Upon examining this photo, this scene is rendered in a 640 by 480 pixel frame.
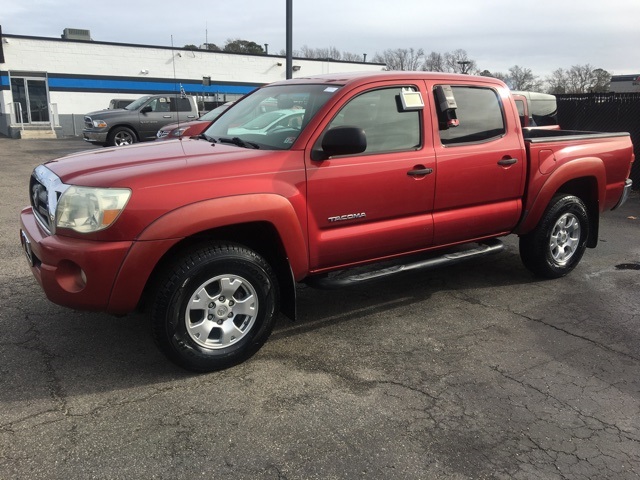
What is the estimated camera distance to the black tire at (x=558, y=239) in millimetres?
5141

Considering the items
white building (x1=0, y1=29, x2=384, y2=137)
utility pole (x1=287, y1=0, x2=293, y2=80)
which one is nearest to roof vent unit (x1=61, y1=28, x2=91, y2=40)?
white building (x1=0, y1=29, x2=384, y2=137)

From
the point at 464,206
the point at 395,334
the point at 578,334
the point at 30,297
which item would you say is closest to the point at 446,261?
the point at 464,206

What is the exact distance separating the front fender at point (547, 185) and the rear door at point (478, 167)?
14 cm

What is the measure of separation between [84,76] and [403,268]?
28549 mm

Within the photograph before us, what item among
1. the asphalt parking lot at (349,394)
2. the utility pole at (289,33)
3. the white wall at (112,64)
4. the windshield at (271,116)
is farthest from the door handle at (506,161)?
the white wall at (112,64)

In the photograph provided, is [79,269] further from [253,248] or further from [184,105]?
[184,105]

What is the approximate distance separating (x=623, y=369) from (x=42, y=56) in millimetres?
29836

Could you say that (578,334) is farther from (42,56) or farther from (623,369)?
(42,56)

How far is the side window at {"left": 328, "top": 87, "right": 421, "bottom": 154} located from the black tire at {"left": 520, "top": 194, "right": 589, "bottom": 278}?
176cm

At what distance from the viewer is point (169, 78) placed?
102 ft

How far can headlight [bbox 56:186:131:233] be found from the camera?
305 centimetres

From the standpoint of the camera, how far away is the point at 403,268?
13.9 feet

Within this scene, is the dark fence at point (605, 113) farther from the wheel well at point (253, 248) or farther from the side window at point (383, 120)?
the wheel well at point (253, 248)

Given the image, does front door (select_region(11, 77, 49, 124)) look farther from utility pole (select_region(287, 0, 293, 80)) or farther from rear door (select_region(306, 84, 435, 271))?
rear door (select_region(306, 84, 435, 271))
